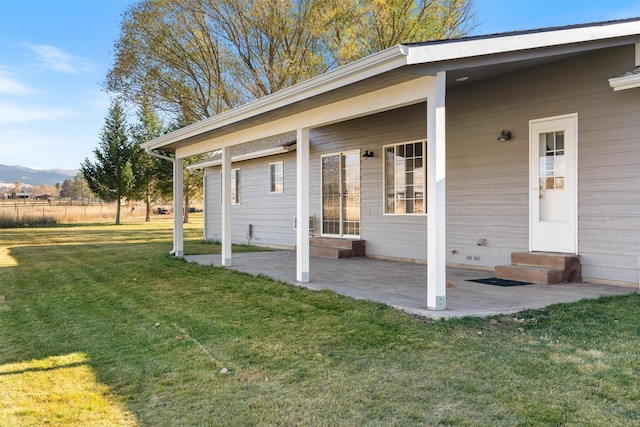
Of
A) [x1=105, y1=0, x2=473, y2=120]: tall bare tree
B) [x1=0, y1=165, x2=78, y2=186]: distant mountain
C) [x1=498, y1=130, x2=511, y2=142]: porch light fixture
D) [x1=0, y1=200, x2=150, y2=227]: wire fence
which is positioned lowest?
[x1=0, y1=200, x2=150, y2=227]: wire fence

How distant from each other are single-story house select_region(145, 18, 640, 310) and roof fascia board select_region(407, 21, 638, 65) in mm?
14

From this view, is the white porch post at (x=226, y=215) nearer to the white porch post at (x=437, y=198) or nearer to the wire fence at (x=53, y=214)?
the white porch post at (x=437, y=198)

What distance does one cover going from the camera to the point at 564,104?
6.23 m

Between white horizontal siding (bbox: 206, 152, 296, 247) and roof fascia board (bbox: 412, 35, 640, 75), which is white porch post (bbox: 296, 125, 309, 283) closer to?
roof fascia board (bbox: 412, 35, 640, 75)

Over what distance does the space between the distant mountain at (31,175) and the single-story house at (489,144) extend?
549 feet

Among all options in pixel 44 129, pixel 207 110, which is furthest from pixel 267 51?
pixel 44 129

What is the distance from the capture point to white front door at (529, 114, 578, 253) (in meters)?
6.17

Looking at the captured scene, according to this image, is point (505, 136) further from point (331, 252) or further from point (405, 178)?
point (331, 252)

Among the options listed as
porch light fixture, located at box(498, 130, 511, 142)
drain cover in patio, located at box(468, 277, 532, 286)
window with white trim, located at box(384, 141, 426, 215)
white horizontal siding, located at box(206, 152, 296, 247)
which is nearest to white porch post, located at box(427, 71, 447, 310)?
drain cover in patio, located at box(468, 277, 532, 286)

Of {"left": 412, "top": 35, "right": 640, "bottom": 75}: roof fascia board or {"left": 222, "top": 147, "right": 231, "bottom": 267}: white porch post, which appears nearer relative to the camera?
{"left": 412, "top": 35, "right": 640, "bottom": 75}: roof fascia board

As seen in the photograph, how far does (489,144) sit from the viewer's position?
285 inches

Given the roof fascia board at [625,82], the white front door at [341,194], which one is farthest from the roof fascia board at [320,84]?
the white front door at [341,194]

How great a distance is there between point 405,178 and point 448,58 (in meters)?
4.49

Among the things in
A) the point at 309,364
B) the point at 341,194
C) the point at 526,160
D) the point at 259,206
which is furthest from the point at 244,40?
the point at 309,364
